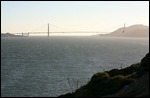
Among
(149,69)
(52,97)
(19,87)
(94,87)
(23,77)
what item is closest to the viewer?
(149,69)

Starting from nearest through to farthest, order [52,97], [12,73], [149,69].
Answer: [149,69]
[52,97]
[12,73]

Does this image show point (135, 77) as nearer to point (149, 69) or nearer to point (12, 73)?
point (149, 69)

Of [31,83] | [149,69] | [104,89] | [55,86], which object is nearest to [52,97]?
[55,86]

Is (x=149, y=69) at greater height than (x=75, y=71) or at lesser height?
greater

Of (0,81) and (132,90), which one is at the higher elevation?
(132,90)

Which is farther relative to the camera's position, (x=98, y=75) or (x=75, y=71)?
(x=75, y=71)

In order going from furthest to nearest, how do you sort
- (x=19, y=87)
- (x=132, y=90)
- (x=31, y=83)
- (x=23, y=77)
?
(x=23, y=77)
(x=31, y=83)
(x=19, y=87)
(x=132, y=90)

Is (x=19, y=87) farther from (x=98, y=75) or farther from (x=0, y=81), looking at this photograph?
(x=98, y=75)

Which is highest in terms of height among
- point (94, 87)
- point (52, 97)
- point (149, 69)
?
point (149, 69)

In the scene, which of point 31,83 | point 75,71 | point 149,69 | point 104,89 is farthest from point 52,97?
point 75,71
